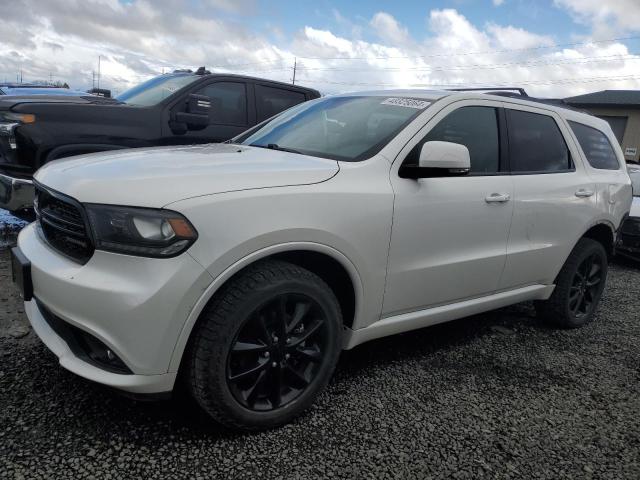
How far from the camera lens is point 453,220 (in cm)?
285

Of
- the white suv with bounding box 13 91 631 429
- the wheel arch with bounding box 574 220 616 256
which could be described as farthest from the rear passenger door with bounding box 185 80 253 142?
the wheel arch with bounding box 574 220 616 256

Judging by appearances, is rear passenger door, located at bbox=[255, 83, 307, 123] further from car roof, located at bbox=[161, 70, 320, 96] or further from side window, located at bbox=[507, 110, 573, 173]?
side window, located at bbox=[507, 110, 573, 173]

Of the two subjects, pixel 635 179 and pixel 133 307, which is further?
pixel 635 179

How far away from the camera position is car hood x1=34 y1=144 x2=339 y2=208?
6.63 feet

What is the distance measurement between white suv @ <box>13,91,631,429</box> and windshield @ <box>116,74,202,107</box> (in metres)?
2.60

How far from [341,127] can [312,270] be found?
3.20ft

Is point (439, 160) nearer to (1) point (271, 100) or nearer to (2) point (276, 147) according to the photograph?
(2) point (276, 147)

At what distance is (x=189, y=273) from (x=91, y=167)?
2.46ft

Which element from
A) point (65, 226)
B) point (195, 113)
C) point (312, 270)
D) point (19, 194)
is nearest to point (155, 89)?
point (195, 113)

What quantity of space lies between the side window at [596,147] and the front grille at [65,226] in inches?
138

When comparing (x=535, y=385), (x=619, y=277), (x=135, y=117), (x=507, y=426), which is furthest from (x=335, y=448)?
(x=619, y=277)

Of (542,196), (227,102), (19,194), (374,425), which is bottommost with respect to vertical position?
(374,425)

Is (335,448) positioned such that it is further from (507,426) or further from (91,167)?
(91,167)

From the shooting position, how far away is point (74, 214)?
2127 mm
